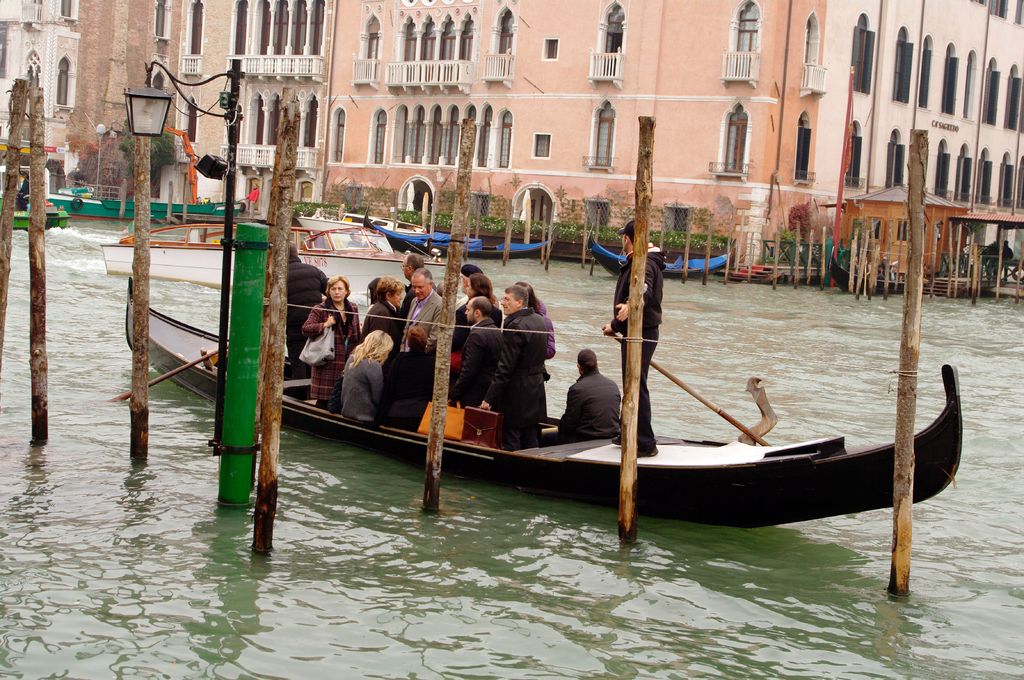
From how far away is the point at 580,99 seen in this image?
27.7 metres

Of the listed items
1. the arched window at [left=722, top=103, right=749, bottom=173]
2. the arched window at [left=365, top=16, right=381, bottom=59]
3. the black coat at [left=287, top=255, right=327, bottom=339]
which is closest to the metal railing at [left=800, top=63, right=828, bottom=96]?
the arched window at [left=722, top=103, right=749, bottom=173]

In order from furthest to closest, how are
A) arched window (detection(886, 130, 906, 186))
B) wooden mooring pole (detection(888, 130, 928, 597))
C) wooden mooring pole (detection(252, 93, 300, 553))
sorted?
arched window (detection(886, 130, 906, 186))
wooden mooring pole (detection(252, 93, 300, 553))
wooden mooring pole (detection(888, 130, 928, 597))

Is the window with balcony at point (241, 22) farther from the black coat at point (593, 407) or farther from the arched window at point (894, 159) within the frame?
the black coat at point (593, 407)

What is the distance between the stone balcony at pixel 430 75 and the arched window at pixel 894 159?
351 inches

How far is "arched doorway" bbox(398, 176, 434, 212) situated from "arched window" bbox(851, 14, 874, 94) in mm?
9420

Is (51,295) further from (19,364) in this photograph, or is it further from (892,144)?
(892,144)

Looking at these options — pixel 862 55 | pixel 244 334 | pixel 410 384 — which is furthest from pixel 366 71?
pixel 244 334

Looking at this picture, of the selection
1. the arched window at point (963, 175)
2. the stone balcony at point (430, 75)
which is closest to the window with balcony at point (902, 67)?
the arched window at point (963, 175)

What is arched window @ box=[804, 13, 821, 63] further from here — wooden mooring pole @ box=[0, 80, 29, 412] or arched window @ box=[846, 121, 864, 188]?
wooden mooring pole @ box=[0, 80, 29, 412]

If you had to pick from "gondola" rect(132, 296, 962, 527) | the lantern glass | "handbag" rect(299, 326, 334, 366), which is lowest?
"gondola" rect(132, 296, 962, 527)

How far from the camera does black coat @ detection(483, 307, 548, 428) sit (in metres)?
6.70

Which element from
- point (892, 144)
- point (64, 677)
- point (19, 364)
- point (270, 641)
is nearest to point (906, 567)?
point (270, 641)

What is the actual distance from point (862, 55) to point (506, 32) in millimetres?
7502

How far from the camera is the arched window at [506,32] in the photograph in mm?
28984
